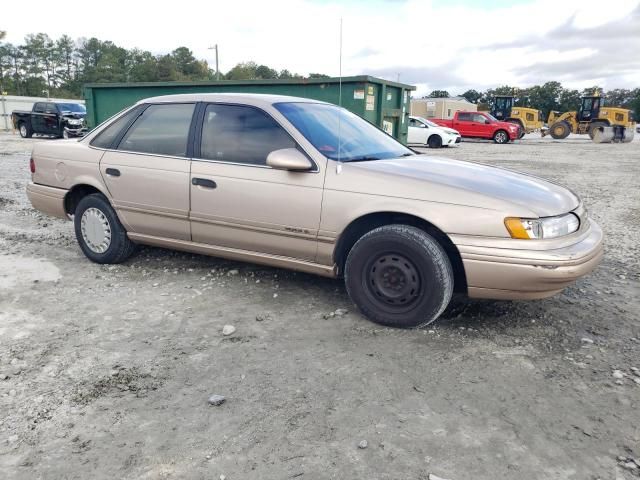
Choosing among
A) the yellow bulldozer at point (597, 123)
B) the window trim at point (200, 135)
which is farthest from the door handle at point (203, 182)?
the yellow bulldozer at point (597, 123)

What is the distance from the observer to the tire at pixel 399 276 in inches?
128

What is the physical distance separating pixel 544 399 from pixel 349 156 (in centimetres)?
204

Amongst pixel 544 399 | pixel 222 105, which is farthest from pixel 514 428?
pixel 222 105

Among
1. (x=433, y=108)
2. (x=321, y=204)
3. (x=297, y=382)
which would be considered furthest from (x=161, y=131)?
(x=433, y=108)

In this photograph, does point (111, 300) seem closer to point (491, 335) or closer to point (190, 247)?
point (190, 247)

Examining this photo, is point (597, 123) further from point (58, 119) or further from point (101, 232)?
point (101, 232)

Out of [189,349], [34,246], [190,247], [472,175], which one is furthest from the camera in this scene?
[34,246]

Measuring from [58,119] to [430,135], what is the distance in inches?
608

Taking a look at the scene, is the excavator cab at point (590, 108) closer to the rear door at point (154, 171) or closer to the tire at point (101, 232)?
the rear door at point (154, 171)

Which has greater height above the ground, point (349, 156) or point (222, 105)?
point (222, 105)

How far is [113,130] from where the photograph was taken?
463 cm

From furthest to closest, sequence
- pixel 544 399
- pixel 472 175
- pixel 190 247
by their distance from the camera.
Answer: pixel 190 247
pixel 472 175
pixel 544 399

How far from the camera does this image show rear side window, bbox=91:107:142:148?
4.57m

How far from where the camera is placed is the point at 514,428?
A: 2398mm
